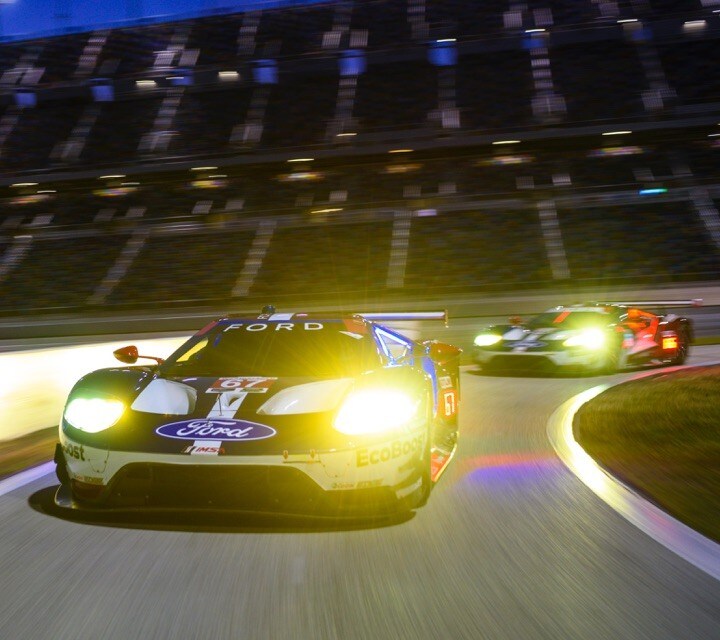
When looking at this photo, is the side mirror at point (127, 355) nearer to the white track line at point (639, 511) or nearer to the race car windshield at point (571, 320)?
the white track line at point (639, 511)

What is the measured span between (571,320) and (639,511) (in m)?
7.96

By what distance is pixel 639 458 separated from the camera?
596 centimetres

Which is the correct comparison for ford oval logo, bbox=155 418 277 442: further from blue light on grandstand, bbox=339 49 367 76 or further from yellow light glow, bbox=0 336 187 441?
blue light on grandstand, bbox=339 49 367 76

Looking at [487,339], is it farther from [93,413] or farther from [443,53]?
[443,53]

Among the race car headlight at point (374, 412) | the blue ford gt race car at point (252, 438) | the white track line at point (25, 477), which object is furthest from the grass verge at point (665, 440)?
the white track line at point (25, 477)

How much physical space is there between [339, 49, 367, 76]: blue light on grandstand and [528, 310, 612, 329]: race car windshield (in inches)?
1106

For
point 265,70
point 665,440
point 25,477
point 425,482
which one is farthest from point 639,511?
point 265,70

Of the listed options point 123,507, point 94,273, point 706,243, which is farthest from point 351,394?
point 94,273

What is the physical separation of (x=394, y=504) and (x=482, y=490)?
1.11 m

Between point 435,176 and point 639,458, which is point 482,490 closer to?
point 639,458

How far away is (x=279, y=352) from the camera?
5.17m

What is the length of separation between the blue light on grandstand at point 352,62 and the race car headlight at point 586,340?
28900mm

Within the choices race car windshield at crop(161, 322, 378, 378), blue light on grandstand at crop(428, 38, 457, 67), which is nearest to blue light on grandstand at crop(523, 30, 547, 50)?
blue light on grandstand at crop(428, 38, 457, 67)

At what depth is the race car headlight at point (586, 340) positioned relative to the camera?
11.7 m
